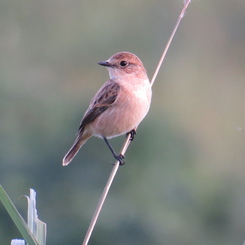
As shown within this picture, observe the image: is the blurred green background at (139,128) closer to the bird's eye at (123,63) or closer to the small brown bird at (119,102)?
the small brown bird at (119,102)

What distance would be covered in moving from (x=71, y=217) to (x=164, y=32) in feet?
13.3

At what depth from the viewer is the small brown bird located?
5.09m

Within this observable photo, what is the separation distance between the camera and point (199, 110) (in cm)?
986

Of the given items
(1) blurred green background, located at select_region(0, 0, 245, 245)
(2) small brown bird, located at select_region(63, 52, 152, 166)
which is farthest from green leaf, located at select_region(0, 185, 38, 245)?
(1) blurred green background, located at select_region(0, 0, 245, 245)

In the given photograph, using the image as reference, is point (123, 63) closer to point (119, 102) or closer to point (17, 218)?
point (119, 102)

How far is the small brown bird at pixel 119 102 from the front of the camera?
5.09m

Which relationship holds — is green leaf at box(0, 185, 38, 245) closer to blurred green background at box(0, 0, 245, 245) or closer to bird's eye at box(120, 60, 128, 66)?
bird's eye at box(120, 60, 128, 66)

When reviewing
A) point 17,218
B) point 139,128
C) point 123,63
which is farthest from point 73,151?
point 139,128

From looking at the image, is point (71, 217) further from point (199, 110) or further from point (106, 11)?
point (106, 11)

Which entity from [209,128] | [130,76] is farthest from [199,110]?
[130,76]

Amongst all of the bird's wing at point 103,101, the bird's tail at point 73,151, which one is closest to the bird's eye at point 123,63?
the bird's wing at point 103,101

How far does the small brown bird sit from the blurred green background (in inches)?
80.7

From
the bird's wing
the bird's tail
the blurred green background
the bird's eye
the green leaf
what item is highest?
the bird's eye

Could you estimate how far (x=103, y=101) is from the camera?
5230 millimetres
